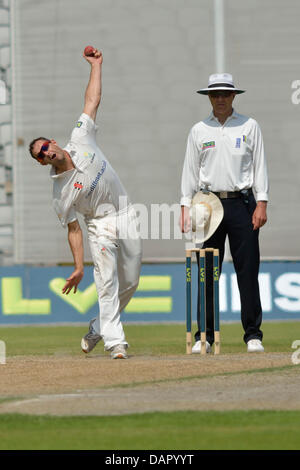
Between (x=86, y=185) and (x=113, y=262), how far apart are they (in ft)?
1.69

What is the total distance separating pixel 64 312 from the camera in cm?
1191

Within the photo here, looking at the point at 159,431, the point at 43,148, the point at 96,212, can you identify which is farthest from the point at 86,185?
the point at 159,431

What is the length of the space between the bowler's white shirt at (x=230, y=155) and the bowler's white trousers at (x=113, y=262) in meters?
0.44

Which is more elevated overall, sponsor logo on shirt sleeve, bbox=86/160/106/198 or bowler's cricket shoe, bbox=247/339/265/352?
sponsor logo on shirt sleeve, bbox=86/160/106/198

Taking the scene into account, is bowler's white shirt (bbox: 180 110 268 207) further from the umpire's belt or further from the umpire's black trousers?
the umpire's black trousers

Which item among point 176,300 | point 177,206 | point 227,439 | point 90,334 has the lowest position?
point 227,439

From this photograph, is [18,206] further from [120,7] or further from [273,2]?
[273,2]

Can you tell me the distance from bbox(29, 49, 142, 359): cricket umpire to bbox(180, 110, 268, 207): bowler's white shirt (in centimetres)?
48

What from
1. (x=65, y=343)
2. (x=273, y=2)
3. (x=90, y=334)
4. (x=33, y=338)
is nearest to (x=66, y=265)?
(x=33, y=338)

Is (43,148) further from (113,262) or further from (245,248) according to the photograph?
(245,248)

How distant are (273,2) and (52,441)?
8.97 m

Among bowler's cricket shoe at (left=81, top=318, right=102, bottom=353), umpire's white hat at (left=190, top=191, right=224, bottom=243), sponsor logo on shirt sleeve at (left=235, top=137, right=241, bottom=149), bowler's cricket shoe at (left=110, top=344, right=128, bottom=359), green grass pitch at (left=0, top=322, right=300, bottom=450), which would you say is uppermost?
sponsor logo on shirt sleeve at (left=235, top=137, right=241, bottom=149)

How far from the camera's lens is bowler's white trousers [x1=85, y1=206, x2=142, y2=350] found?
280 inches

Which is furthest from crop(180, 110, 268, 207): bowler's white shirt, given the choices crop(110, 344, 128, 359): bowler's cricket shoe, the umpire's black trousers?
crop(110, 344, 128, 359): bowler's cricket shoe
